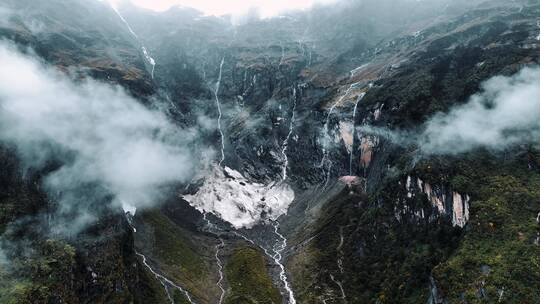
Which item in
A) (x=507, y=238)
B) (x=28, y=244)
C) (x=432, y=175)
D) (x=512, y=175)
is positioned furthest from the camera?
(x=432, y=175)

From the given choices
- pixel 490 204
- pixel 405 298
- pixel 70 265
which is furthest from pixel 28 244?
pixel 490 204

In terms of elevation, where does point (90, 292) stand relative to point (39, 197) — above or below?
below

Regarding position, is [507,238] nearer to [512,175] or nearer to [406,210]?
[512,175]

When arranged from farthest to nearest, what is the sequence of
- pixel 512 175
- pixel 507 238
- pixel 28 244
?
1. pixel 512 175
2. pixel 28 244
3. pixel 507 238

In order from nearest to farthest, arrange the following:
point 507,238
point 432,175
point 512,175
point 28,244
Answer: point 507,238 → point 28,244 → point 512,175 → point 432,175

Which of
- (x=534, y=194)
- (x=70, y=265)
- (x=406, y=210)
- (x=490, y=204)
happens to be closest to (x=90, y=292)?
(x=70, y=265)

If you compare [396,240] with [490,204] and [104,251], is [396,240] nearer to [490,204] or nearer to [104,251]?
[490,204]

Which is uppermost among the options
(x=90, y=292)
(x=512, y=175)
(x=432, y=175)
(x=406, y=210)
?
(x=512, y=175)

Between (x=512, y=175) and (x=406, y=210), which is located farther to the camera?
(x=406, y=210)

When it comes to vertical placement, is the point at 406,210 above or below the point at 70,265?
above
